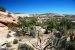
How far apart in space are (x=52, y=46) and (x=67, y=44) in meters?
1.72

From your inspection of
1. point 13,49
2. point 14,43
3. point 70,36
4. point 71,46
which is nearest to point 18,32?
point 14,43

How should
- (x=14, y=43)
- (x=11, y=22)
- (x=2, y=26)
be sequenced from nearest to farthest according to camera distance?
(x=14, y=43) → (x=2, y=26) → (x=11, y=22)

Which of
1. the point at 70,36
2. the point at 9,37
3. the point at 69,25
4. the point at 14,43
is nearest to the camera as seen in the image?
the point at 70,36

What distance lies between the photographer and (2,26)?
31984 millimetres

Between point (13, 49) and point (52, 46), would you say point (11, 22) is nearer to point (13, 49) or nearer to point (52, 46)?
point (13, 49)

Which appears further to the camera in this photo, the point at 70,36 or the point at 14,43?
the point at 14,43

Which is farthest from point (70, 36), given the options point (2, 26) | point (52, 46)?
point (2, 26)

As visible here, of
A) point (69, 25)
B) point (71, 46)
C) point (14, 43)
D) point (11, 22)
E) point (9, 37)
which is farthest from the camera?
point (11, 22)

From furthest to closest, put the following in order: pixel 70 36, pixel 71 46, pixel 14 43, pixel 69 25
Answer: pixel 69 25 → pixel 14 43 → pixel 70 36 → pixel 71 46

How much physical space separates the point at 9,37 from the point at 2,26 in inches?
300

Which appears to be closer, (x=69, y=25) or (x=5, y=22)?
(x=69, y=25)

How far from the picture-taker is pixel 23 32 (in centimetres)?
2656

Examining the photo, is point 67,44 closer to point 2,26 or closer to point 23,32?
point 23,32

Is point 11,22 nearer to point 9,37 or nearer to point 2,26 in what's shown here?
point 2,26
